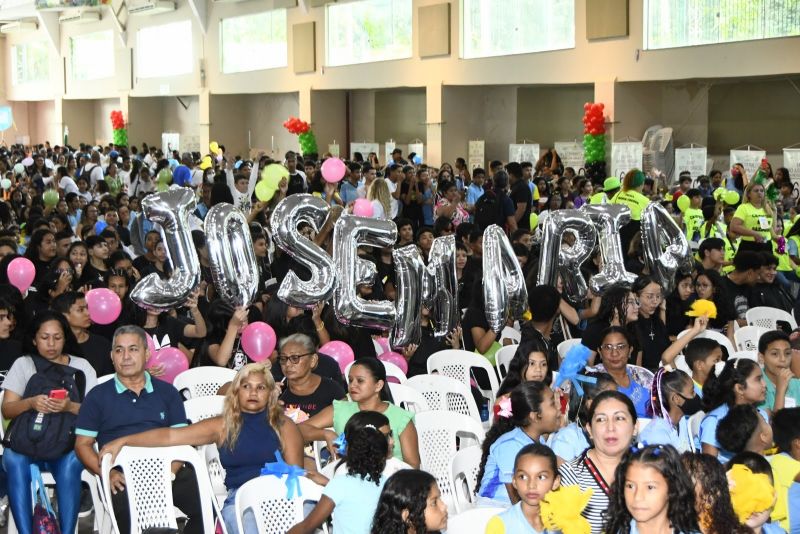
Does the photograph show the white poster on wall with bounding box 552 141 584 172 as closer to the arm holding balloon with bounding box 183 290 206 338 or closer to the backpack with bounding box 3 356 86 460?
the arm holding balloon with bounding box 183 290 206 338

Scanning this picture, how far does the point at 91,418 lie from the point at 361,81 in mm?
21622

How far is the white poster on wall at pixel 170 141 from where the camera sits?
3491 centimetres

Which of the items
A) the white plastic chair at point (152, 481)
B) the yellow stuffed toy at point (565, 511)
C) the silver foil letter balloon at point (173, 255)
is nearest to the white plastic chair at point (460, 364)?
the silver foil letter balloon at point (173, 255)

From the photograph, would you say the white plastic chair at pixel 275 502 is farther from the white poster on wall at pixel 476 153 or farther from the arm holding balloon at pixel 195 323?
the white poster on wall at pixel 476 153

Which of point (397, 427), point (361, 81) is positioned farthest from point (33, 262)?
point (361, 81)

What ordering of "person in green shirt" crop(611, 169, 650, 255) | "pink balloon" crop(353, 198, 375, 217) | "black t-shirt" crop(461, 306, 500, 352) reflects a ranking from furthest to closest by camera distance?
"person in green shirt" crop(611, 169, 650, 255) < "pink balloon" crop(353, 198, 375, 217) < "black t-shirt" crop(461, 306, 500, 352)

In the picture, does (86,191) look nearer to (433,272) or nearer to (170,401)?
(433,272)

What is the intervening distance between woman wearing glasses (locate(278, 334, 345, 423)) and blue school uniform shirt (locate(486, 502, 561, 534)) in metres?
1.94

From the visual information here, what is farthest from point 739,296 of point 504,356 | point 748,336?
point 504,356

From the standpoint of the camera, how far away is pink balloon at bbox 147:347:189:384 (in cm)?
699

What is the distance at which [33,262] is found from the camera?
958cm

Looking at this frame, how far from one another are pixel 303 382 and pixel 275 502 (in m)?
1.33

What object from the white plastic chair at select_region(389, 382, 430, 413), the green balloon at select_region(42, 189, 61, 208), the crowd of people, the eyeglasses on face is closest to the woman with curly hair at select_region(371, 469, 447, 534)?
the crowd of people

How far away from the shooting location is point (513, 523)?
161 inches
